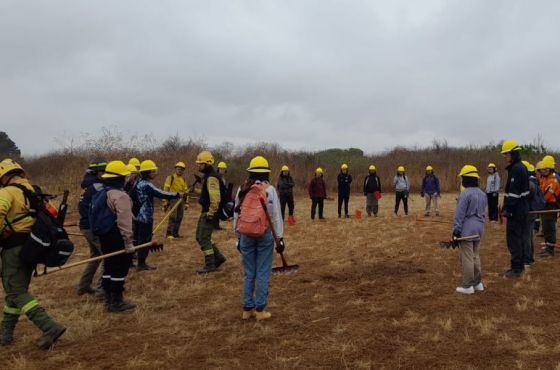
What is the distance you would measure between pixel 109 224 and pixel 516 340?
200 inches

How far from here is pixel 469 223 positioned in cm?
630

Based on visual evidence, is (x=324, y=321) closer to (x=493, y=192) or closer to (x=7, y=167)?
(x=7, y=167)

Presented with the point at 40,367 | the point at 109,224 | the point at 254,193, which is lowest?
the point at 40,367

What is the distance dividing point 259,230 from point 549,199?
6.51 metres

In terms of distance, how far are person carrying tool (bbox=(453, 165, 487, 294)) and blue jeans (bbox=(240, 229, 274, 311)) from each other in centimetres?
278

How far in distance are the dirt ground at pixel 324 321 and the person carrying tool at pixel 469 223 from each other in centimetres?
39

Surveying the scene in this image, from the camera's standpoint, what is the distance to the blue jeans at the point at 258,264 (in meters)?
5.47

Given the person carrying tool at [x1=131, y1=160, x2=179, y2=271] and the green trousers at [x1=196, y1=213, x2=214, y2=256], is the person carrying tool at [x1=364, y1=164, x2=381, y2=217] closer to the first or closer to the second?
the green trousers at [x1=196, y1=213, x2=214, y2=256]

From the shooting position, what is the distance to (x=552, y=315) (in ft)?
17.7

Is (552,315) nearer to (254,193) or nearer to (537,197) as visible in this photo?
(537,197)

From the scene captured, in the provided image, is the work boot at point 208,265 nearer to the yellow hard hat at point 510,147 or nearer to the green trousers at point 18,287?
the green trousers at point 18,287

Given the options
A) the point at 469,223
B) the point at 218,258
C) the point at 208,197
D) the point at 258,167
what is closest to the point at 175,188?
the point at 218,258

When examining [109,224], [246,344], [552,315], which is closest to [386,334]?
[246,344]

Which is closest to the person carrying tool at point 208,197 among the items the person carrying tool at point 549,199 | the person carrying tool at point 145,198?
the person carrying tool at point 145,198
